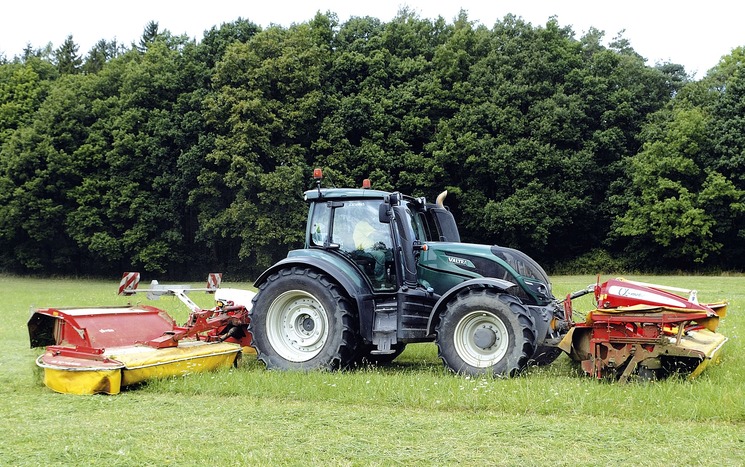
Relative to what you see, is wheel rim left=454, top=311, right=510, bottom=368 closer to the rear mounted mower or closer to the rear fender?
the rear fender

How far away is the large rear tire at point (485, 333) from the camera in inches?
337

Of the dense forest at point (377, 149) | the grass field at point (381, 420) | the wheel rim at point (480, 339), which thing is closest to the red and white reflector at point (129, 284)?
the grass field at point (381, 420)

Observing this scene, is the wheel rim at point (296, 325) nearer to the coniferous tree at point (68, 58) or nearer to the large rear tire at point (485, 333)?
the large rear tire at point (485, 333)

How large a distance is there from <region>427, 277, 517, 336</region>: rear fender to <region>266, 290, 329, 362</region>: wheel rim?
150cm

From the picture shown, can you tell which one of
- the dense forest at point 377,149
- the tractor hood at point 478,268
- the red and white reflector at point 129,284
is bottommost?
the red and white reflector at point 129,284

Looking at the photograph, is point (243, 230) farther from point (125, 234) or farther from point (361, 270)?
point (361, 270)

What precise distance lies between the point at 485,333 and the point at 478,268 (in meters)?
1.02

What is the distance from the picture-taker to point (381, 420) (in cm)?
681

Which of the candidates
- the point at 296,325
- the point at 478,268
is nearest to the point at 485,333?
the point at 478,268

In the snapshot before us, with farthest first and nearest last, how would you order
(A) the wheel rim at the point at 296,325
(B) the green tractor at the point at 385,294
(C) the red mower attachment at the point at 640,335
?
(A) the wheel rim at the point at 296,325, (B) the green tractor at the point at 385,294, (C) the red mower attachment at the point at 640,335

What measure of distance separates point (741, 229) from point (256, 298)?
117ft

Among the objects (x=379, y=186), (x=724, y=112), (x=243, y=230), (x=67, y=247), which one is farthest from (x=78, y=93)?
(x=724, y=112)

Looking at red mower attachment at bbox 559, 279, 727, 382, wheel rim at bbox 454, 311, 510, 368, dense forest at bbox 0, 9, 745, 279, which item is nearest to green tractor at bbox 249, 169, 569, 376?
wheel rim at bbox 454, 311, 510, 368

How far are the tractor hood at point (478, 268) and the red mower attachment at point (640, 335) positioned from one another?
0.83 m
